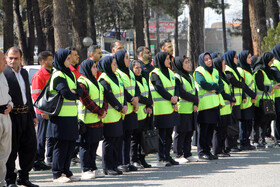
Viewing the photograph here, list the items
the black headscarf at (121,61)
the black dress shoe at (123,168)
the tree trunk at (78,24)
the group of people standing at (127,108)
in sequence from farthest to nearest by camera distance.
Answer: the tree trunk at (78,24), the black headscarf at (121,61), the black dress shoe at (123,168), the group of people standing at (127,108)

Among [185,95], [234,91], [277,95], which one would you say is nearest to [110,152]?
[185,95]

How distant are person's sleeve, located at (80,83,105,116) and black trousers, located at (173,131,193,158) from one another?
2.12 meters

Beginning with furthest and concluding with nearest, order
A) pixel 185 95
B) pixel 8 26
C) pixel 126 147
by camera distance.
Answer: pixel 8 26, pixel 185 95, pixel 126 147

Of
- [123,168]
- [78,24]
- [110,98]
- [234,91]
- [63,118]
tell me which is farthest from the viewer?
[78,24]

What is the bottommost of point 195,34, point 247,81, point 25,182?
point 25,182

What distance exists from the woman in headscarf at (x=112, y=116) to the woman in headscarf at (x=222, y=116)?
243 cm

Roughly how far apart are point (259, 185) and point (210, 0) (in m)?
44.9

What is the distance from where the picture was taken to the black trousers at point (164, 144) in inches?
378

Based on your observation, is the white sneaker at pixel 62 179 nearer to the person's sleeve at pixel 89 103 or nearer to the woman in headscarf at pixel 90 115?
the woman in headscarf at pixel 90 115

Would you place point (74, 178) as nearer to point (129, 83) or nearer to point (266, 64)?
point (129, 83)

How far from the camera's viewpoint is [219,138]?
10516mm

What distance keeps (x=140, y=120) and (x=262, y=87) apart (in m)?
3.39

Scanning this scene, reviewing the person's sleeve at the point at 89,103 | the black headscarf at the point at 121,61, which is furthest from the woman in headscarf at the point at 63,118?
the black headscarf at the point at 121,61

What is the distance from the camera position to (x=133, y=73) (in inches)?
376
